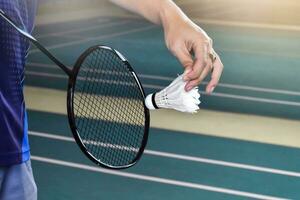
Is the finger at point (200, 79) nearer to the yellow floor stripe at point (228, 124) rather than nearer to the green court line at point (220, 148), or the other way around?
the green court line at point (220, 148)

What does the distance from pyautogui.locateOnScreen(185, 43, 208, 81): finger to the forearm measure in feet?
0.29

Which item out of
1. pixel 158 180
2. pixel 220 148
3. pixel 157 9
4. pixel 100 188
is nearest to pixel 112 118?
pixel 157 9

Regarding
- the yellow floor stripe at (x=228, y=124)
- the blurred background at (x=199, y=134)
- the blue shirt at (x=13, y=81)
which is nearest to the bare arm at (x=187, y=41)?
the blue shirt at (x=13, y=81)

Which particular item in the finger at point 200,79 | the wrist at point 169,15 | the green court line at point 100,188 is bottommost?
the green court line at point 100,188

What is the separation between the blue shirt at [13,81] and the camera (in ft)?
4.11

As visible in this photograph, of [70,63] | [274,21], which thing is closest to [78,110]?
[70,63]

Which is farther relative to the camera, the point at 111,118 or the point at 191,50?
the point at 111,118

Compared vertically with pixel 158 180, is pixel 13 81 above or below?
above

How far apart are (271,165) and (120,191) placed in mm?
1241

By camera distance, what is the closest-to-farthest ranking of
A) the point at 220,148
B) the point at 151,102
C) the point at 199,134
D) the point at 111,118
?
the point at 151,102
the point at 111,118
the point at 220,148
the point at 199,134

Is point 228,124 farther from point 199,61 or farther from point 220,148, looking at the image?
point 199,61

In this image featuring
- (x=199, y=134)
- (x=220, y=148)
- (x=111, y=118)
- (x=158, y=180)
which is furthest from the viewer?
(x=199, y=134)

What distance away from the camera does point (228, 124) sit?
16.9ft

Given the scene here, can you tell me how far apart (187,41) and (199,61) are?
6 cm
